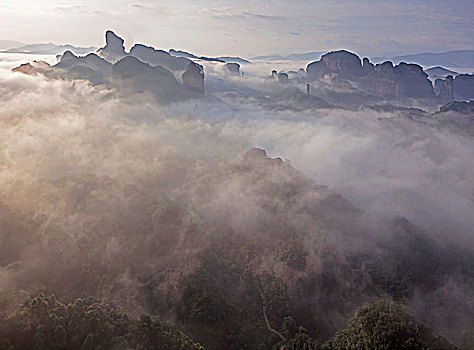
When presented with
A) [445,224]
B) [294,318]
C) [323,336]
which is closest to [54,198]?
[294,318]

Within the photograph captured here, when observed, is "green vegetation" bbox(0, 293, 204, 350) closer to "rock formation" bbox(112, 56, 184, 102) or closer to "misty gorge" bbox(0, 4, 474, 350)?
"misty gorge" bbox(0, 4, 474, 350)

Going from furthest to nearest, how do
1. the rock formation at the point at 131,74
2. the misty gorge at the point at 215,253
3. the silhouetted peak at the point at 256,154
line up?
the rock formation at the point at 131,74, the silhouetted peak at the point at 256,154, the misty gorge at the point at 215,253

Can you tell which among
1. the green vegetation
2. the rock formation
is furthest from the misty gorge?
the rock formation

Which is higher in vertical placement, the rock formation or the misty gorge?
the rock formation

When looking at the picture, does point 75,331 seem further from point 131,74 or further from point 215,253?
point 131,74

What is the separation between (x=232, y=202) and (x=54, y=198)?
51.7m

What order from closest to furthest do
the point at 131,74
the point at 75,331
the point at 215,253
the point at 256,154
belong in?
the point at 75,331, the point at 215,253, the point at 256,154, the point at 131,74

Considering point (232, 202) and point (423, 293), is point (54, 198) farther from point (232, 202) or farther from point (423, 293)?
point (423, 293)

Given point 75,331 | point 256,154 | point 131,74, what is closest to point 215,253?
point 75,331

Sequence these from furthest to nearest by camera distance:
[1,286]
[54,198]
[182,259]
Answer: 1. [54,198]
2. [182,259]
3. [1,286]

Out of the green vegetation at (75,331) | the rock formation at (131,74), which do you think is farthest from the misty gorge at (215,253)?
the rock formation at (131,74)

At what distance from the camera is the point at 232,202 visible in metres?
104

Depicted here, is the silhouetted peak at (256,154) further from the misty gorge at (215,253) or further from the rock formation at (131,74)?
the rock formation at (131,74)

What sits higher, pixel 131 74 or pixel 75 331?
pixel 131 74
